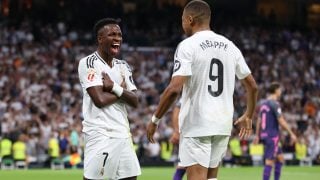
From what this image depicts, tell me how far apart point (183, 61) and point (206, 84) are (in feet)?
1.15

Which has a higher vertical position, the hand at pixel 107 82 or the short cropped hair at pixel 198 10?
the short cropped hair at pixel 198 10

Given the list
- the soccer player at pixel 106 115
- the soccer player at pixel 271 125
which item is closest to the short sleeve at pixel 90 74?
the soccer player at pixel 106 115

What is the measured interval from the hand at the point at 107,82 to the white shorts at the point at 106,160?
442 millimetres

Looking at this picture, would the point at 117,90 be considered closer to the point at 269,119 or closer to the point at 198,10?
the point at 198,10

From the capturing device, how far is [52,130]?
2573 centimetres

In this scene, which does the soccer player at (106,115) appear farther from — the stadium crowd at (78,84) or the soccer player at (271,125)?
the stadium crowd at (78,84)

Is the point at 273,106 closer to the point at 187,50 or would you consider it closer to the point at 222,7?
the point at 187,50

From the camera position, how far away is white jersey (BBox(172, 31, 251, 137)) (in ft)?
25.8

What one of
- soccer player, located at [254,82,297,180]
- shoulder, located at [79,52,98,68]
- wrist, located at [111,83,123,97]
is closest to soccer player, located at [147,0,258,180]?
wrist, located at [111,83,123,97]

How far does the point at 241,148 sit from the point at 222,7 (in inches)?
546

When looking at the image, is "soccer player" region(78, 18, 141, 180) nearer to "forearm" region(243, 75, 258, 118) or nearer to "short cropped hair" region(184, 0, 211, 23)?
"short cropped hair" region(184, 0, 211, 23)

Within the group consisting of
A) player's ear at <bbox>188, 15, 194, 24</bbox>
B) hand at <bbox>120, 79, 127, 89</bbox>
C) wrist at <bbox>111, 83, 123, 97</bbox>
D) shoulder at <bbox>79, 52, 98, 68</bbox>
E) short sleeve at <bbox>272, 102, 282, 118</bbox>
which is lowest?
short sleeve at <bbox>272, 102, 282, 118</bbox>

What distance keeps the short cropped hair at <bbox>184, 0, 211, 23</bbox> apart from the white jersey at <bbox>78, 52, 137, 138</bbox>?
0.90 metres

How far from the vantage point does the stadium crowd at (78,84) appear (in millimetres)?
25484
